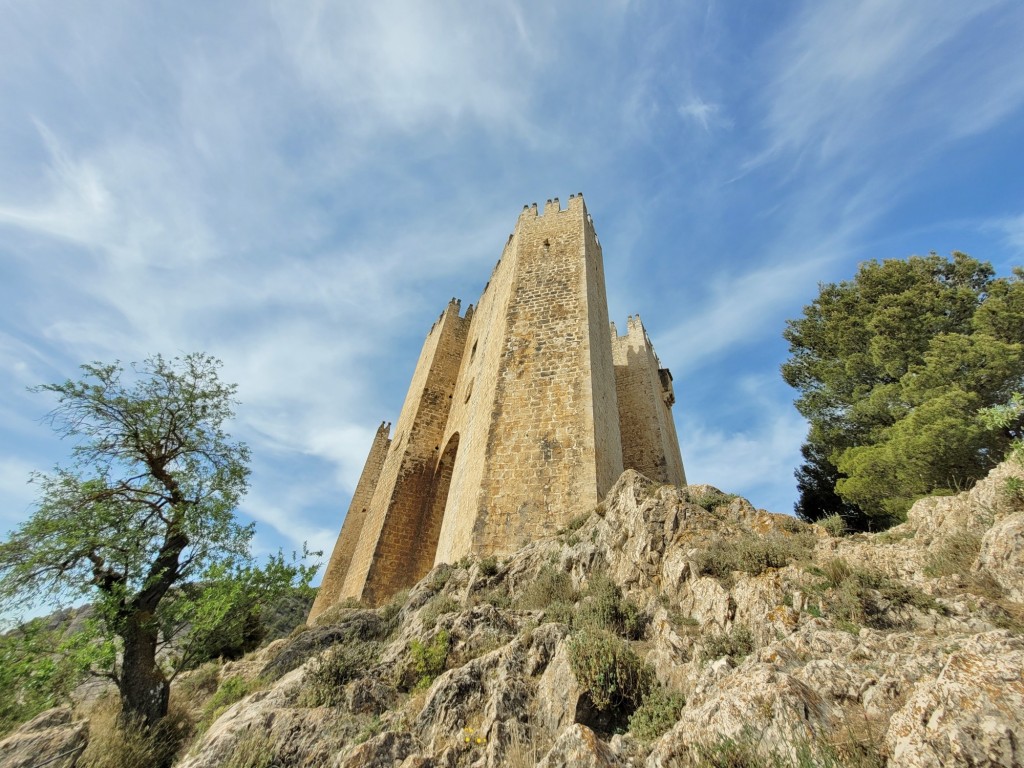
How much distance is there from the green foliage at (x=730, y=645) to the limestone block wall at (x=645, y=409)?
38.1ft

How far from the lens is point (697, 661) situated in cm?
396

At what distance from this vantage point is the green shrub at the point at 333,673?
16.0 feet

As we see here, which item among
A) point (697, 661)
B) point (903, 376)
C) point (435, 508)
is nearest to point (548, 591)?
point (697, 661)

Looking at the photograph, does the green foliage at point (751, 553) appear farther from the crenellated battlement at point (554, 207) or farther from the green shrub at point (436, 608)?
the crenellated battlement at point (554, 207)

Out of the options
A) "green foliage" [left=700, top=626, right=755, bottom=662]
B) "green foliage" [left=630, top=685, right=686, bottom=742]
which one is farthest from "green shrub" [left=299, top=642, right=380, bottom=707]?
"green foliage" [left=700, top=626, right=755, bottom=662]

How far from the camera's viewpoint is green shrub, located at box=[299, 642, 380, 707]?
4.86 metres

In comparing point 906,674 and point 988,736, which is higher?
point 906,674

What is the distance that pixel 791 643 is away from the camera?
3625 millimetres

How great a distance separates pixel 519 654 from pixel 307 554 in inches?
220

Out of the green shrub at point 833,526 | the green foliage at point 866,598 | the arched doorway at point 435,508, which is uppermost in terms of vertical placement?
the arched doorway at point 435,508

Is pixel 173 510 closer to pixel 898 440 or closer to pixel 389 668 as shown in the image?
→ pixel 389 668

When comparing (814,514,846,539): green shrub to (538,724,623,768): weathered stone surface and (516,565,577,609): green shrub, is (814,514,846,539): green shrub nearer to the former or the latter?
(516,565,577,609): green shrub

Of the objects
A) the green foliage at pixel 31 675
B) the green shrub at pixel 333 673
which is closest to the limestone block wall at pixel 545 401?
the green shrub at pixel 333 673

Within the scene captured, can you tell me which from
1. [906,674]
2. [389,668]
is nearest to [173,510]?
[389,668]
